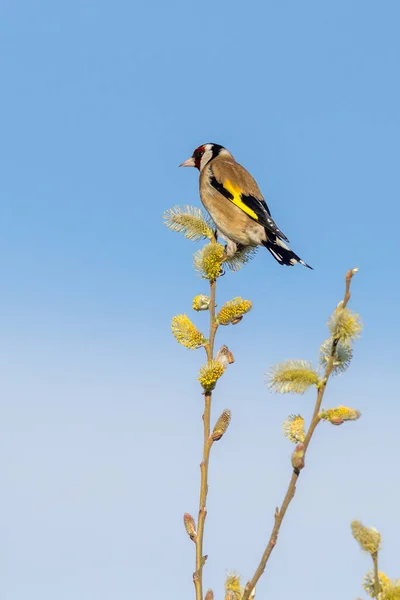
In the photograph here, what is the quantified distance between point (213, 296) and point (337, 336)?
4.41ft

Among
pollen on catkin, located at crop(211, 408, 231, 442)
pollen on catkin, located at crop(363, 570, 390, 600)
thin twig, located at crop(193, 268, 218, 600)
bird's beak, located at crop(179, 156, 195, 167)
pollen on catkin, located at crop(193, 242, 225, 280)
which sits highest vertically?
bird's beak, located at crop(179, 156, 195, 167)

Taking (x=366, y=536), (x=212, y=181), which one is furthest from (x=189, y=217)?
(x=212, y=181)

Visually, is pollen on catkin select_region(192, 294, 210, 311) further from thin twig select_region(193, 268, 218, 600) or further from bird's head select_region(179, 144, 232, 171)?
bird's head select_region(179, 144, 232, 171)

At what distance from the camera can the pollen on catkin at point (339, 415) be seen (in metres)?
2.85

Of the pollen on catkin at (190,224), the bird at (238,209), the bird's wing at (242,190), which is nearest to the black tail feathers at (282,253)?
the bird at (238,209)

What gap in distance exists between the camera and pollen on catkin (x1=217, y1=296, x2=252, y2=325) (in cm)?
387

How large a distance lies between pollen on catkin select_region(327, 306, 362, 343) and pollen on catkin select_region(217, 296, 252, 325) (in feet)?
3.82

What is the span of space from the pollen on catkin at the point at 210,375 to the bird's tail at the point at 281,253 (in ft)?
14.3

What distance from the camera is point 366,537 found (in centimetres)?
239

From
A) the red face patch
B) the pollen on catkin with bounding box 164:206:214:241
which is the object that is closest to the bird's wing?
the red face patch

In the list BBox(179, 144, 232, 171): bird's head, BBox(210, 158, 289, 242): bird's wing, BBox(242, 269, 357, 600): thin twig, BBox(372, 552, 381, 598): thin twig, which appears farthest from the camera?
BBox(179, 144, 232, 171): bird's head

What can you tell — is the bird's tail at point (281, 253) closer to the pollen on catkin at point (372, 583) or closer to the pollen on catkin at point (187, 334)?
the pollen on catkin at point (187, 334)

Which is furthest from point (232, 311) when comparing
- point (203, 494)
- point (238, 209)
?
point (238, 209)

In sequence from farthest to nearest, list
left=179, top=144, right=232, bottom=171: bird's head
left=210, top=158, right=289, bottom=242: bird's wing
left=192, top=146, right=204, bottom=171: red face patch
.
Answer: left=192, top=146, right=204, bottom=171: red face patch, left=179, top=144, right=232, bottom=171: bird's head, left=210, top=158, right=289, bottom=242: bird's wing
